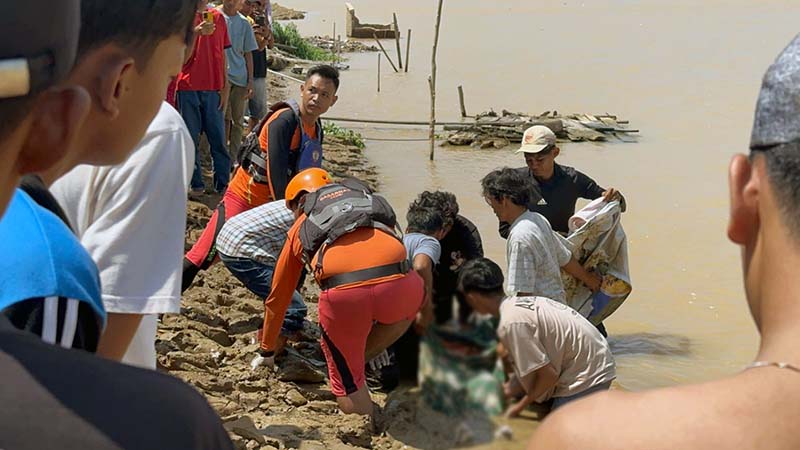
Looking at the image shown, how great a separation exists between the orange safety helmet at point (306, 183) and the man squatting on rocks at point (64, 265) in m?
3.76

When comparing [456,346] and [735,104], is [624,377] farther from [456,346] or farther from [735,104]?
[735,104]

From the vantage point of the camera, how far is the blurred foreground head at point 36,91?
757mm

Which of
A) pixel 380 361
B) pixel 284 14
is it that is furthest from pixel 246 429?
pixel 284 14

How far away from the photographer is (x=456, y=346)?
297cm

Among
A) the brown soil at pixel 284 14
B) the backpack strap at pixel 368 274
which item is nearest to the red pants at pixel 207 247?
the backpack strap at pixel 368 274

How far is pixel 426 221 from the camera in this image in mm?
5426

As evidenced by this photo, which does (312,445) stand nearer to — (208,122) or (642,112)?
(208,122)

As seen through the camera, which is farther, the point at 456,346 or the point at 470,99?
the point at 470,99

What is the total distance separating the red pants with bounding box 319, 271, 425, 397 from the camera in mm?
4473

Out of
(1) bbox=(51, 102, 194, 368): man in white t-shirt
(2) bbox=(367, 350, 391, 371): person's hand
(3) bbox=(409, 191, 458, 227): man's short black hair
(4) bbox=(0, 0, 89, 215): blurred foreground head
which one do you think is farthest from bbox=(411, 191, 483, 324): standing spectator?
(4) bbox=(0, 0, 89, 215): blurred foreground head

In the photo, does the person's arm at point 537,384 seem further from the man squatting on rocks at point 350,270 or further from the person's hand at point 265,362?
the person's hand at point 265,362

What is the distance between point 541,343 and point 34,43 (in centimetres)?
383

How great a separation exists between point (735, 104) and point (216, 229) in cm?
1485

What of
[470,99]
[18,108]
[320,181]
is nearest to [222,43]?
[320,181]
